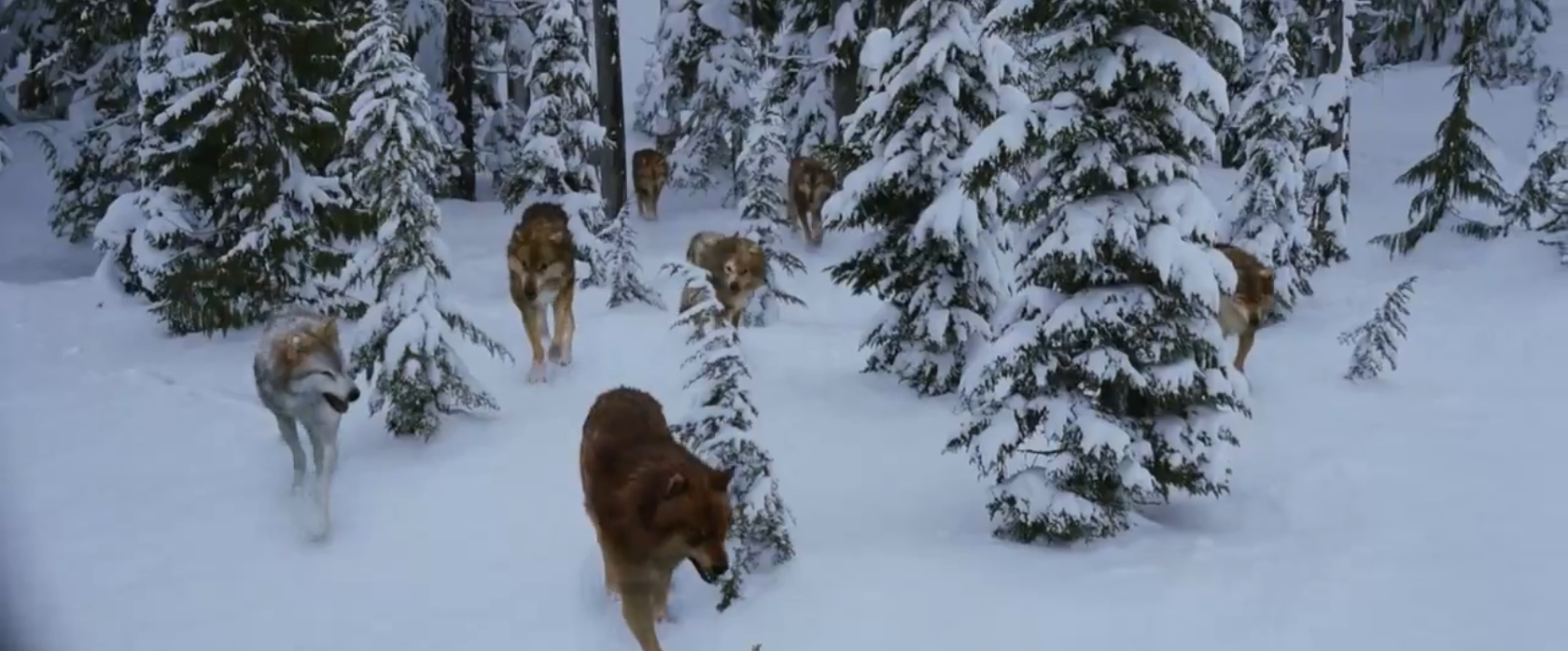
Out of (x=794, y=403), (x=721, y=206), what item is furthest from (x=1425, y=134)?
(x=794, y=403)

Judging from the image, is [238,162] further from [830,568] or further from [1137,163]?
[1137,163]

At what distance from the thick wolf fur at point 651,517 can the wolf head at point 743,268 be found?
8226 mm

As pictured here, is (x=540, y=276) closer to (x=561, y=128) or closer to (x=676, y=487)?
(x=676, y=487)

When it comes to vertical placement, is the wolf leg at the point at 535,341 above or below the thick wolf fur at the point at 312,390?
below

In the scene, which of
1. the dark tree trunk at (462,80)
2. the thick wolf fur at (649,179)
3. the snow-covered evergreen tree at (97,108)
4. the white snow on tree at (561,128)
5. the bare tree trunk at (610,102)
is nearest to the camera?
the snow-covered evergreen tree at (97,108)

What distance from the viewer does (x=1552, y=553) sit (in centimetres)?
743

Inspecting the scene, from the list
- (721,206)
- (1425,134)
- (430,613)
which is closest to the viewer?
(430,613)

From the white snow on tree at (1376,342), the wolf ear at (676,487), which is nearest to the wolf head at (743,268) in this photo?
the white snow on tree at (1376,342)

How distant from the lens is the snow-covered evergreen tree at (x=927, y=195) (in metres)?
11.4

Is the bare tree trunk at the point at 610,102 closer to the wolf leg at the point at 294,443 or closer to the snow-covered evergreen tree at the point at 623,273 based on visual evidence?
the snow-covered evergreen tree at the point at 623,273

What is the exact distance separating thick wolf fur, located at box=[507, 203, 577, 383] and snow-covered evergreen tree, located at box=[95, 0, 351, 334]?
3260 millimetres

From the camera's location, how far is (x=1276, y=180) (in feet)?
59.0

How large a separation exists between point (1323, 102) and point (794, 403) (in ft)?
47.7

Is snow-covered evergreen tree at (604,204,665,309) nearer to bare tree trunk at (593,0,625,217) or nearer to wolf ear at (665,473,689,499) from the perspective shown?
bare tree trunk at (593,0,625,217)
